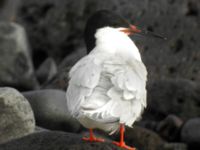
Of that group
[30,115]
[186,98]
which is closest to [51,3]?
[186,98]

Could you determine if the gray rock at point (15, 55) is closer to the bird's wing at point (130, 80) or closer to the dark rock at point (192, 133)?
the dark rock at point (192, 133)

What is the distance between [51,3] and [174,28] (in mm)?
2641

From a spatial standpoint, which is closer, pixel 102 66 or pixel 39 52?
pixel 102 66

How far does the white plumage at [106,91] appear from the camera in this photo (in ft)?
21.1

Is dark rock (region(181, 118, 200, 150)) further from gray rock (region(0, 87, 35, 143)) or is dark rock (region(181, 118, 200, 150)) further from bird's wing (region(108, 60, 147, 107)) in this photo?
bird's wing (region(108, 60, 147, 107))

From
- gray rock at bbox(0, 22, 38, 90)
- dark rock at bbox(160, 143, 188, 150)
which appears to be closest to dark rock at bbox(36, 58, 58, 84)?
gray rock at bbox(0, 22, 38, 90)

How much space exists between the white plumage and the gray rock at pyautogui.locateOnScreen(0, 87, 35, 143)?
1.75m

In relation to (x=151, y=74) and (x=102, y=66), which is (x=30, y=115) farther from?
(x=151, y=74)

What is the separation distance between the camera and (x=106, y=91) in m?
6.51

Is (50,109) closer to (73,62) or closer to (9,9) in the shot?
(73,62)

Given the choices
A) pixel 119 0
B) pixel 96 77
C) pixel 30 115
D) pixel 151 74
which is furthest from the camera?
pixel 119 0

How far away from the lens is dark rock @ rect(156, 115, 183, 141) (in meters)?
11.2

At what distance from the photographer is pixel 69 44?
48.5 feet

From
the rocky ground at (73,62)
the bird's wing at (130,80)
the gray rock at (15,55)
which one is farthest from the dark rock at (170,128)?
the bird's wing at (130,80)
